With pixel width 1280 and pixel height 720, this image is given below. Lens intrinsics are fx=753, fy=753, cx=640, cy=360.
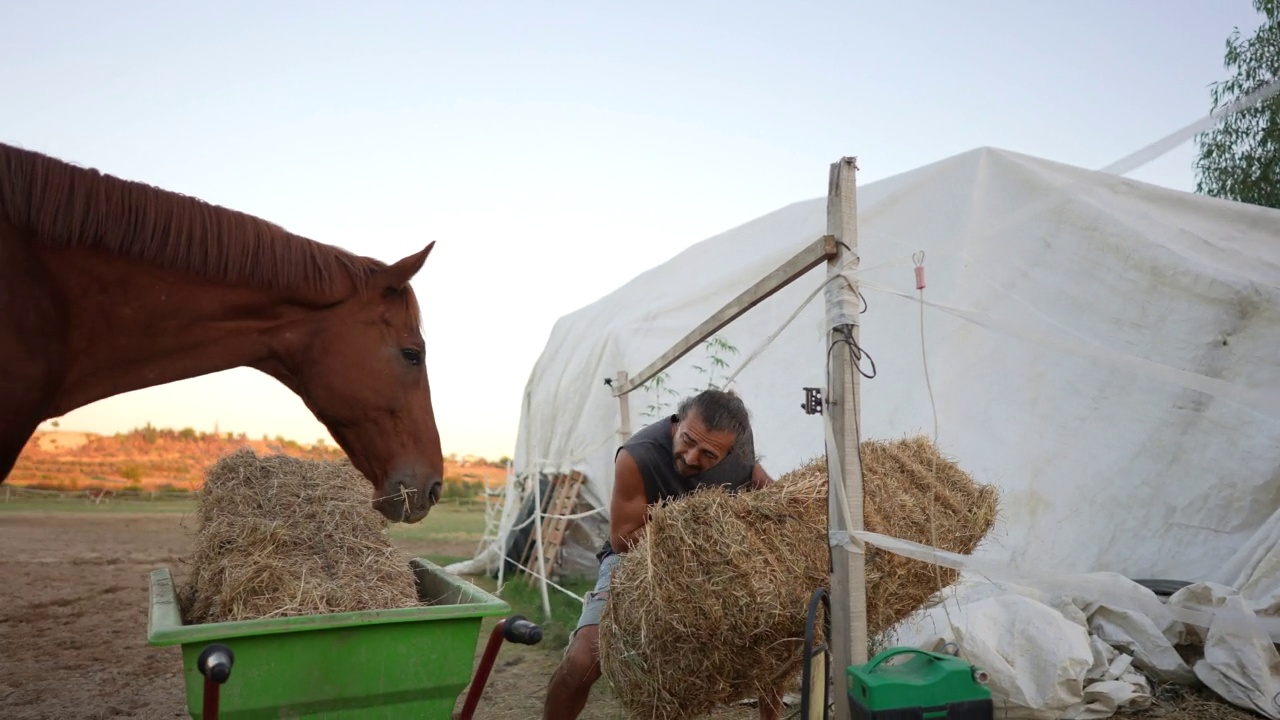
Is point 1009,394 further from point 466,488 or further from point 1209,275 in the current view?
point 466,488

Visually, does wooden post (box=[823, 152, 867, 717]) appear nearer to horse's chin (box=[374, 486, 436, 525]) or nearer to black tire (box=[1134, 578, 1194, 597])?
horse's chin (box=[374, 486, 436, 525])

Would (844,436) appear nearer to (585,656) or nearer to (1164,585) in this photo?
(585,656)

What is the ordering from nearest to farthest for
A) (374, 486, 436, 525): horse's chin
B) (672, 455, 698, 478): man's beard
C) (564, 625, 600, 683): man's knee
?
(374, 486, 436, 525): horse's chin < (564, 625, 600, 683): man's knee < (672, 455, 698, 478): man's beard

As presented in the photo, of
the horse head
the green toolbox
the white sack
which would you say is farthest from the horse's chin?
the white sack

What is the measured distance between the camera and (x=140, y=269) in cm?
200

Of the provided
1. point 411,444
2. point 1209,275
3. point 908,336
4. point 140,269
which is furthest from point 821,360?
point 140,269

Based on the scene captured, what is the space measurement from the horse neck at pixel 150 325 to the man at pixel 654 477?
1127mm

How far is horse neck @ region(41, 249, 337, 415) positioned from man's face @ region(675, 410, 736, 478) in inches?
47.5

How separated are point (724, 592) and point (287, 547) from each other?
4.36 feet

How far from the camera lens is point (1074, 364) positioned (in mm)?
4645

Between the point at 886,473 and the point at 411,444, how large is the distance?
1504mm

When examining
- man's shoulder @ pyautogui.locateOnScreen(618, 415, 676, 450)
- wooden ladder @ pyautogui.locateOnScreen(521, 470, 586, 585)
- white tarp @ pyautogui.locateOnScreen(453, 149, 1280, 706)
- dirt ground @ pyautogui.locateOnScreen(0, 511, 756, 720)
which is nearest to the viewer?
A: man's shoulder @ pyautogui.locateOnScreen(618, 415, 676, 450)

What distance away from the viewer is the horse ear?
87.7 inches

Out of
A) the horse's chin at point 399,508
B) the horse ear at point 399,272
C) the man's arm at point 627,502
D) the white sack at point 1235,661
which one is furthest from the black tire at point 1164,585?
the horse ear at point 399,272
